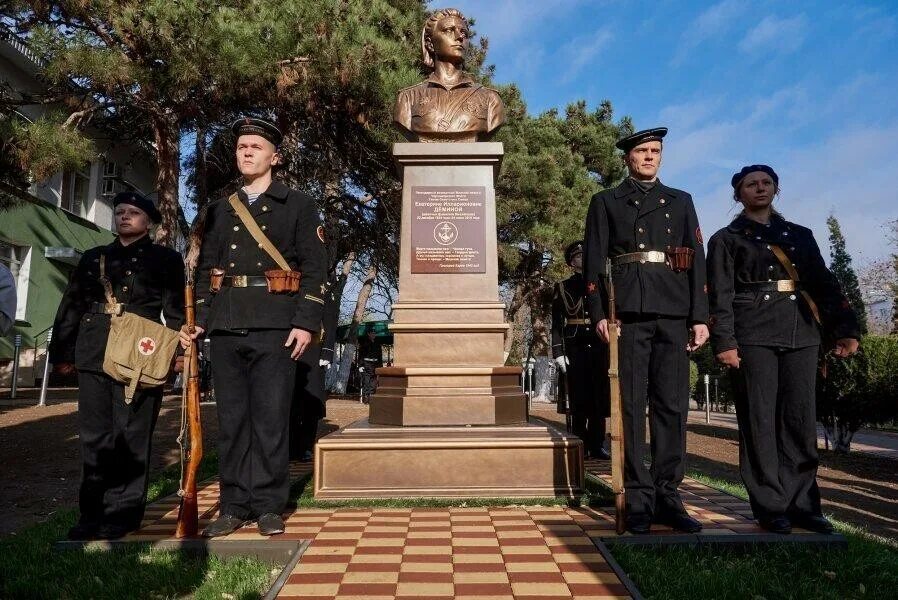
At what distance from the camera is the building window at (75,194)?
71.2 ft

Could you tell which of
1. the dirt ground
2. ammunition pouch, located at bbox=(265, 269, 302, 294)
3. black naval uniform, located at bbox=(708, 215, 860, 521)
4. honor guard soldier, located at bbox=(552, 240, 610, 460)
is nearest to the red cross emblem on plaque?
ammunition pouch, located at bbox=(265, 269, 302, 294)

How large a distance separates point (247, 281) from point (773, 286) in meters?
3.09

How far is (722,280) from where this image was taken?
4.02 meters

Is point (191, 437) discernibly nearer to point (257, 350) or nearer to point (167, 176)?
point (257, 350)

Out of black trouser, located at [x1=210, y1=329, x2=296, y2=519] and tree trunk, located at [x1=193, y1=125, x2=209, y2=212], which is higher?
tree trunk, located at [x1=193, y1=125, x2=209, y2=212]

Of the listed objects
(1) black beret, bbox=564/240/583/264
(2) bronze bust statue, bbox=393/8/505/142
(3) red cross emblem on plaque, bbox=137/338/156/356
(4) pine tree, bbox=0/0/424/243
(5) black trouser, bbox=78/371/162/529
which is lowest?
(5) black trouser, bbox=78/371/162/529

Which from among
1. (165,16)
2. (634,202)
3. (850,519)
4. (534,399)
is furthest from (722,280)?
(534,399)

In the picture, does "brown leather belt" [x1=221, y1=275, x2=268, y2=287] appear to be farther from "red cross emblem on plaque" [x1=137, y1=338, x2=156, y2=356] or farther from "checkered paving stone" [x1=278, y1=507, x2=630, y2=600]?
"checkered paving stone" [x1=278, y1=507, x2=630, y2=600]

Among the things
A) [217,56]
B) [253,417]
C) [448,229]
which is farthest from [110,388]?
[217,56]

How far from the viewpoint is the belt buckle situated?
395cm

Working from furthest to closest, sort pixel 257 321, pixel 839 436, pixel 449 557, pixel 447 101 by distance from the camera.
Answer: pixel 839 436
pixel 447 101
pixel 257 321
pixel 449 557

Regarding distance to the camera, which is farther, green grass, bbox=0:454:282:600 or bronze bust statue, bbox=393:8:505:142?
bronze bust statue, bbox=393:8:505:142

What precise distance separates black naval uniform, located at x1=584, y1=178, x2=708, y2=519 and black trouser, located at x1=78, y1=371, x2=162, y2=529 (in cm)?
274

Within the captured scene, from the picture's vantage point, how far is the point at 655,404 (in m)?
3.97
